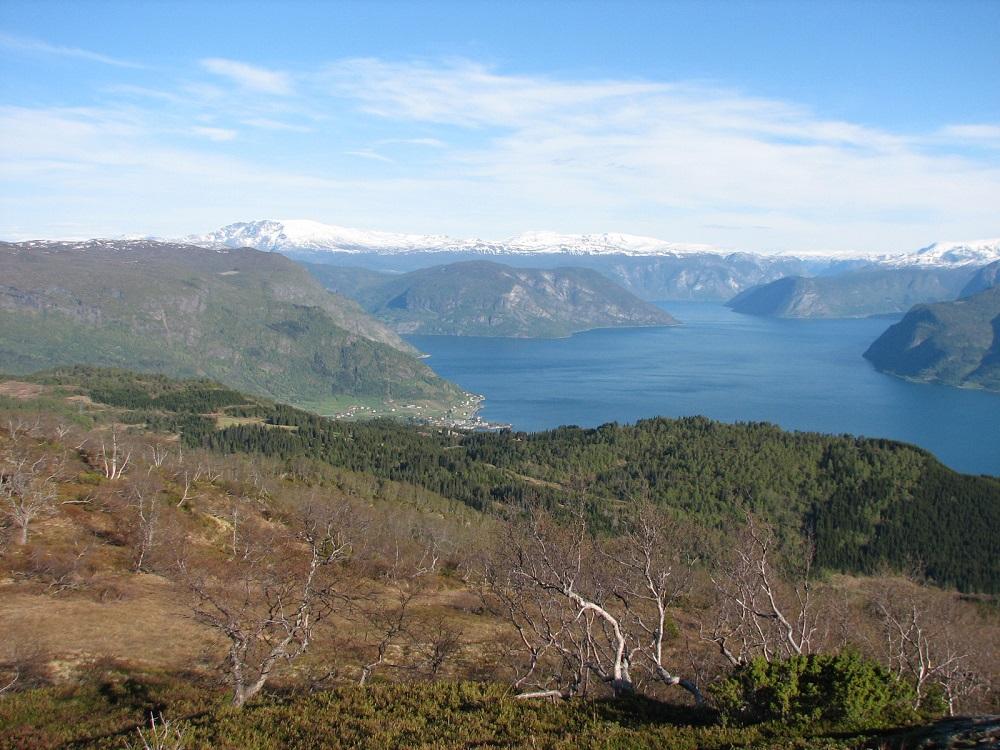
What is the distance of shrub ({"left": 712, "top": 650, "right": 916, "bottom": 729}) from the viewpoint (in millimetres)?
14141

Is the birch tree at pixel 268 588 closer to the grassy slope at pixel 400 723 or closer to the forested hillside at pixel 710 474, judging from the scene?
the grassy slope at pixel 400 723

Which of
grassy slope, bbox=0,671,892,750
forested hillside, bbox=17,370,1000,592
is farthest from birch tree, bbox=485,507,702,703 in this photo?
forested hillside, bbox=17,370,1000,592

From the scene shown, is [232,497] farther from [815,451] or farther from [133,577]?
[815,451]

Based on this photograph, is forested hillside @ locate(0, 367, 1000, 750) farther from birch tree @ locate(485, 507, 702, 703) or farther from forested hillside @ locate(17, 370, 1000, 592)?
forested hillside @ locate(17, 370, 1000, 592)

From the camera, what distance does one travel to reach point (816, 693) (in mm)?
14367

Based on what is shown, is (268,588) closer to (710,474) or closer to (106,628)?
(106,628)

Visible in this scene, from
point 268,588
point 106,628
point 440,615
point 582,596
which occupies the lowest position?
point 440,615

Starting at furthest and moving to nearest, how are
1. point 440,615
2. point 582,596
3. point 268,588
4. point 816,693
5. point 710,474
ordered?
point 710,474
point 440,615
point 268,588
point 582,596
point 816,693

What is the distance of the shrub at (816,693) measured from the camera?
1414 cm

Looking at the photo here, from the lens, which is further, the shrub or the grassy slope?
the shrub

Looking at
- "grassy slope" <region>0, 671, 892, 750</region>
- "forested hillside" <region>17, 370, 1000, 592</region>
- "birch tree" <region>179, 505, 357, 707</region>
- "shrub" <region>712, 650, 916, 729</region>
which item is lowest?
"forested hillside" <region>17, 370, 1000, 592</region>

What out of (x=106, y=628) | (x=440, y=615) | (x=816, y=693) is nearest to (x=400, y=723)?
(x=816, y=693)

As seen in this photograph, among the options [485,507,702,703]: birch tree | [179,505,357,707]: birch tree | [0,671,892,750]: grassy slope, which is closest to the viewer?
[0,671,892,750]: grassy slope

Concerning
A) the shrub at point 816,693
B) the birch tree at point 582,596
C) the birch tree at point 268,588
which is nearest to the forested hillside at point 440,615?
the shrub at point 816,693
